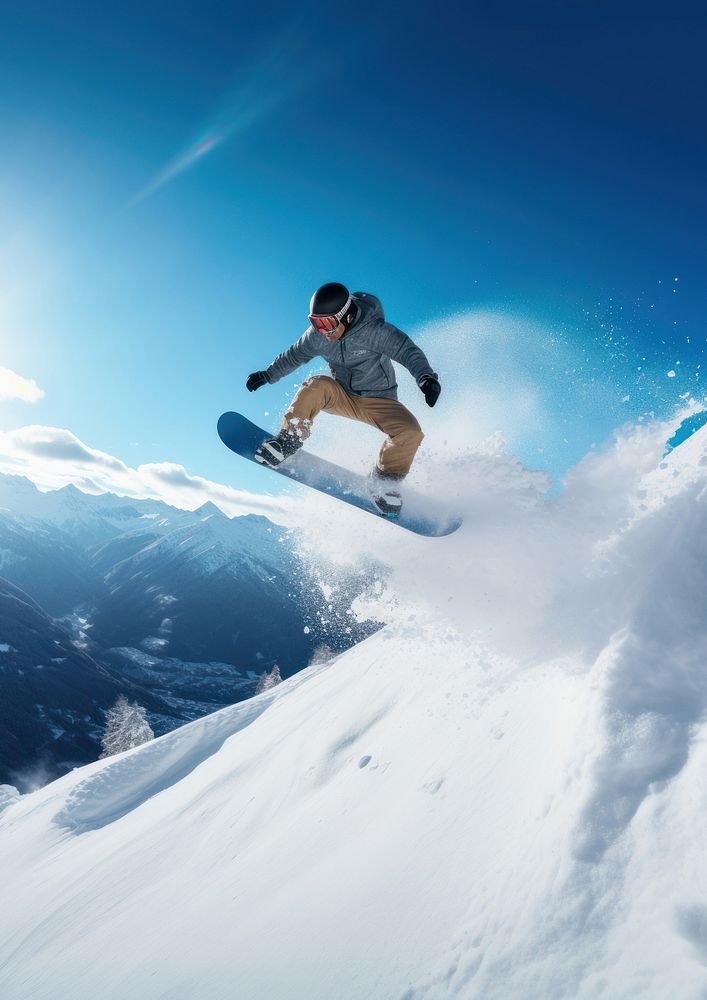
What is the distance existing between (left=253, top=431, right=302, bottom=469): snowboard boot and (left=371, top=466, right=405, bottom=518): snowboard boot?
4.15 feet

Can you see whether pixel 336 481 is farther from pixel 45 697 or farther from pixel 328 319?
pixel 45 697

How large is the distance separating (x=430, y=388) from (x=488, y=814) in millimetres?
4382

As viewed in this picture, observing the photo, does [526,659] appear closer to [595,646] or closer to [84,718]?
[595,646]

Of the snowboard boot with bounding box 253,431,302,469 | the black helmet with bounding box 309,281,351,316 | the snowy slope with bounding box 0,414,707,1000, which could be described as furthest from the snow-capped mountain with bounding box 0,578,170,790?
the black helmet with bounding box 309,281,351,316

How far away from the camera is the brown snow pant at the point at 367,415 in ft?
22.9

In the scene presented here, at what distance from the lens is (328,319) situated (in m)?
6.20

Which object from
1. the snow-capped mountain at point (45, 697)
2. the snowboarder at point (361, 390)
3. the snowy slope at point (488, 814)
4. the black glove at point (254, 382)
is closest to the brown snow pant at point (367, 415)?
the snowboarder at point (361, 390)

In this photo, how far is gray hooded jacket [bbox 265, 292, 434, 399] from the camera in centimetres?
656

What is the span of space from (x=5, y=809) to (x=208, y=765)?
46.8 feet

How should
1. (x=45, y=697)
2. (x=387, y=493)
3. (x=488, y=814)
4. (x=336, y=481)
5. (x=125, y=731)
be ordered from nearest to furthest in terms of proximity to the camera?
1. (x=488, y=814)
2. (x=387, y=493)
3. (x=336, y=481)
4. (x=125, y=731)
5. (x=45, y=697)

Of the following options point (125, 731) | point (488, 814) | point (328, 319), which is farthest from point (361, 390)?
point (125, 731)

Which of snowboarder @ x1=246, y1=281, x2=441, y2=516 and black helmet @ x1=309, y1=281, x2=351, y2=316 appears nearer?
black helmet @ x1=309, y1=281, x2=351, y2=316

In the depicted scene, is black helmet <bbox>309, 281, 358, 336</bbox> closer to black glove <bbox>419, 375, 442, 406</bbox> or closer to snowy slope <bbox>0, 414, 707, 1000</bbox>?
black glove <bbox>419, 375, 442, 406</bbox>

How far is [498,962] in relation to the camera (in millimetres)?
2639
